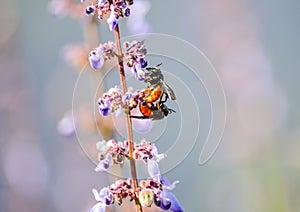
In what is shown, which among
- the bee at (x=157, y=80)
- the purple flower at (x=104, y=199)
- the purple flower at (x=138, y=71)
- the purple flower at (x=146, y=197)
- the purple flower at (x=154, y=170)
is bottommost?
the purple flower at (x=146, y=197)

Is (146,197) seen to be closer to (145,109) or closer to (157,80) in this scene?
(145,109)

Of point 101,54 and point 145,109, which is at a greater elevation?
point 101,54

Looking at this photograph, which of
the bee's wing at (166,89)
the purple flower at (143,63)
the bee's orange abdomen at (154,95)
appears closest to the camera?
the purple flower at (143,63)

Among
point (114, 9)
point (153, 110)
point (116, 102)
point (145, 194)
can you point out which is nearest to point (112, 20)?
point (114, 9)

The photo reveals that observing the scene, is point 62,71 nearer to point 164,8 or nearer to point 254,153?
point 254,153

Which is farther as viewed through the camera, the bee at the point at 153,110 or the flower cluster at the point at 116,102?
the bee at the point at 153,110

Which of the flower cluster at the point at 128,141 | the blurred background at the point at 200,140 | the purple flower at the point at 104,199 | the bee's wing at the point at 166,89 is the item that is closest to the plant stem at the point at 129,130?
the flower cluster at the point at 128,141

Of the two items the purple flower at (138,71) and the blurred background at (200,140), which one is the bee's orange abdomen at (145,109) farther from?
the blurred background at (200,140)
